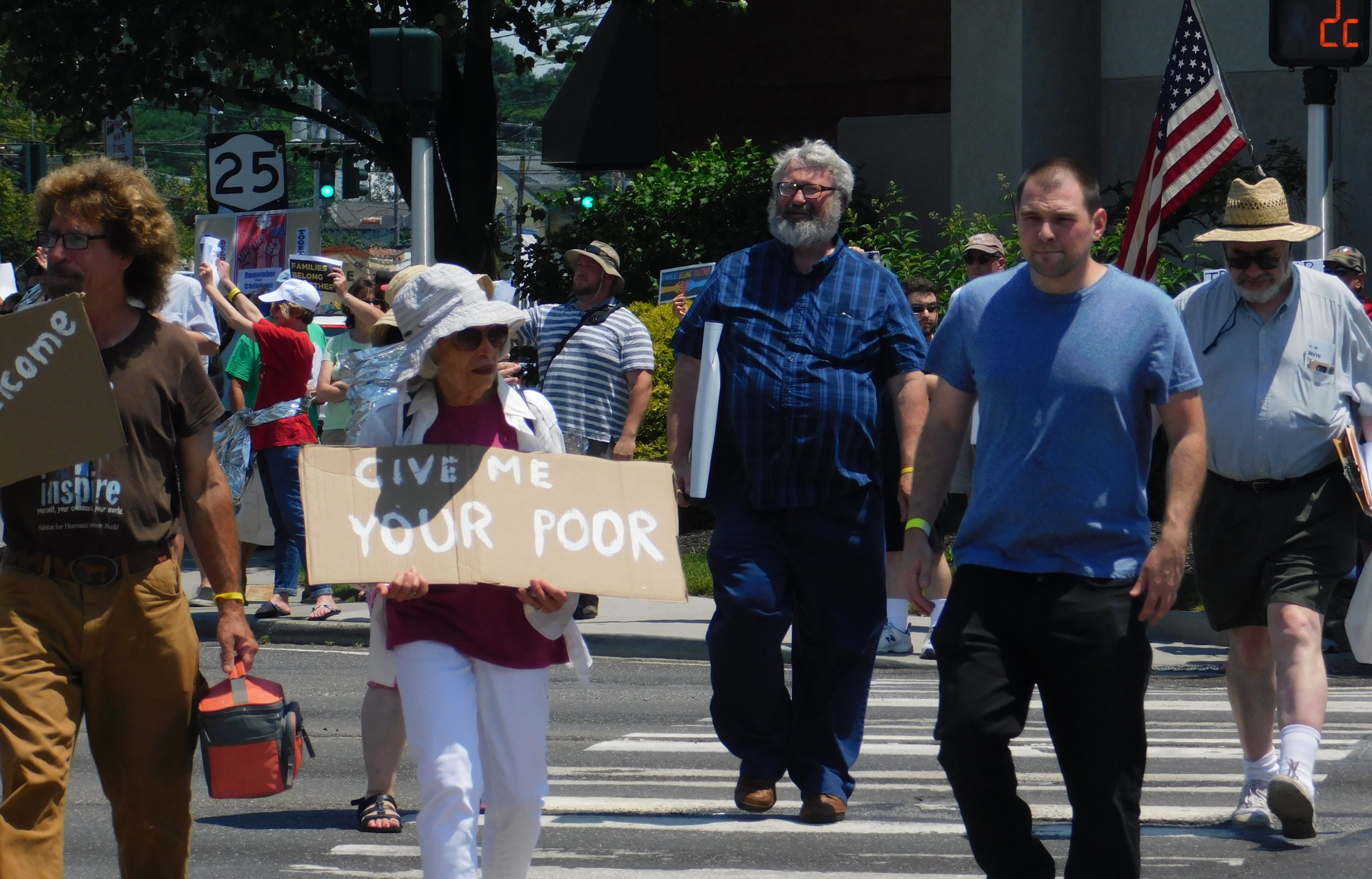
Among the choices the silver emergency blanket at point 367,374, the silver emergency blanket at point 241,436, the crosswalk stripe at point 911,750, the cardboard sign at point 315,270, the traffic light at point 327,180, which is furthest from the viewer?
the traffic light at point 327,180

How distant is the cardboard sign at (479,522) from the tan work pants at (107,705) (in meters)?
0.43

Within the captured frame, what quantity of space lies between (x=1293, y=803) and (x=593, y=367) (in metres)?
5.29

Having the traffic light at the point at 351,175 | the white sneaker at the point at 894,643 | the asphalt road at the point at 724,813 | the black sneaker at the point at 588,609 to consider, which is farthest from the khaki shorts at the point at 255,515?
the traffic light at the point at 351,175

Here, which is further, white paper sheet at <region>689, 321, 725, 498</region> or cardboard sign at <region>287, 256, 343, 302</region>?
cardboard sign at <region>287, 256, 343, 302</region>

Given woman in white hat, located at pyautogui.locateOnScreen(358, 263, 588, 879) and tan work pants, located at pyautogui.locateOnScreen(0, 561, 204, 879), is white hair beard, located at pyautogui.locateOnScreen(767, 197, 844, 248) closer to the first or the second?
woman in white hat, located at pyautogui.locateOnScreen(358, 263, 588, 879)

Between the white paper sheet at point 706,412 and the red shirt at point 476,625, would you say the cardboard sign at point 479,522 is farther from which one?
the white paper sheet at point 706,412

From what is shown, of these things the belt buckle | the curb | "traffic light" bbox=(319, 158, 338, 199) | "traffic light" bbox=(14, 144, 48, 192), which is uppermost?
"traffic light" bbox=(14, 144, 48, 192)

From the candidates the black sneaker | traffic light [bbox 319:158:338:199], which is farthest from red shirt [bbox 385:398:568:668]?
traffic light [bbox 319:158:338:199]

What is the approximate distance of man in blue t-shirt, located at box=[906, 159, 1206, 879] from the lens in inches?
182

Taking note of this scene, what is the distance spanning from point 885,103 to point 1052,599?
1692cm

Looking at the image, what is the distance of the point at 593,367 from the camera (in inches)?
408

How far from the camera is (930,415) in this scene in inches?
197

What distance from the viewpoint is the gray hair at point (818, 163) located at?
6.50 metres

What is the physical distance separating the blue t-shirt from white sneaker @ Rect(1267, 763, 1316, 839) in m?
1.50
